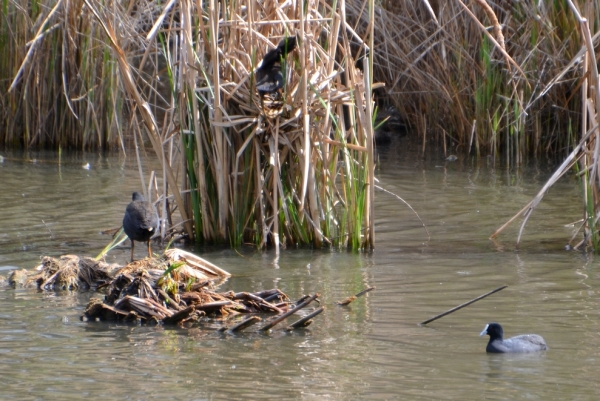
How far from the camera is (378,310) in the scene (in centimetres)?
556

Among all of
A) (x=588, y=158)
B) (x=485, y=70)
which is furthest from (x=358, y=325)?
(x=485, y=70)

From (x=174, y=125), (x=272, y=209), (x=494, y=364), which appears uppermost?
(x=174, y=125)

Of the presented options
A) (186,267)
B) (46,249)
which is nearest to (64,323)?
(186,267)

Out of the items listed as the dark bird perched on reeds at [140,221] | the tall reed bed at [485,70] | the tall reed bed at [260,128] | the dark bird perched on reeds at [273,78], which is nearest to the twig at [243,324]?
the dark bird perched on reeds at [140,221]

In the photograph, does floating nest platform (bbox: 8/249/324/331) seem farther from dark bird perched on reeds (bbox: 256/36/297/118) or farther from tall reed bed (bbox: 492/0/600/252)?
tall reed bed (bbox: 492/0/600/252)

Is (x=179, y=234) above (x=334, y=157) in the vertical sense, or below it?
below

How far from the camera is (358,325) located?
205 inches

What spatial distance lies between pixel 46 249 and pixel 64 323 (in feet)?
7.45

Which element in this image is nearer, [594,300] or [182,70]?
[594,300]

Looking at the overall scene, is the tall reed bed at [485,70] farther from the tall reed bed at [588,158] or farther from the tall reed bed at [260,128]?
the tall reed bed at [260,128]

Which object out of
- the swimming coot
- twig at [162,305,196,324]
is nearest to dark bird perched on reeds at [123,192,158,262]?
twig at [162,305,196,324]

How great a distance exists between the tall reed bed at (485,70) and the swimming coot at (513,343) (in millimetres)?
6706

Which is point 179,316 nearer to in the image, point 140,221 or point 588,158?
point 140,221

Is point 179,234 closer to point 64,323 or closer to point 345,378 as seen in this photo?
point 64,323
